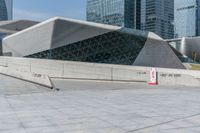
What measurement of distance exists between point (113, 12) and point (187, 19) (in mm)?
44053

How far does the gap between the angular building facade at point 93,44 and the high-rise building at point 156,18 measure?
66475 mm

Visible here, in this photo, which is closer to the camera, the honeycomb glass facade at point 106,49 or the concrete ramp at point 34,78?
the concrete ramp at point 34,78

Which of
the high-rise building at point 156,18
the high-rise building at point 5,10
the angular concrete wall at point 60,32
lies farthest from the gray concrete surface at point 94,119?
the high-rise building at point 5,10

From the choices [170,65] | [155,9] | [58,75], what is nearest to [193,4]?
[155,9]

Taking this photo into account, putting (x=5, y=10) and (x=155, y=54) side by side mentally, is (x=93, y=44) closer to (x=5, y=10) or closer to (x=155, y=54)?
(x=155, y=54)

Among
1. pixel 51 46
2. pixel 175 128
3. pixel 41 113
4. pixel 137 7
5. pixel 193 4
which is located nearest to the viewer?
pixel 175 128

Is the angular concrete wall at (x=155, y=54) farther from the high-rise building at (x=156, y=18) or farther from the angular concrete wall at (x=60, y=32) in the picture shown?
the high-rise building at (x=156, y=18)

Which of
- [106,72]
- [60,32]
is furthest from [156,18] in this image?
[106,72]

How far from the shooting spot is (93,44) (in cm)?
3447

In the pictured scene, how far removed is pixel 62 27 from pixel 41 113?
80.6 ft

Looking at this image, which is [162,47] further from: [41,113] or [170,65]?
[41,113]

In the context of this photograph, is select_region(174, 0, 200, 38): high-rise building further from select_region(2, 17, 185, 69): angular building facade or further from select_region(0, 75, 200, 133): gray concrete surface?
select_region(0, 75, 200, 133): gray concrete surface

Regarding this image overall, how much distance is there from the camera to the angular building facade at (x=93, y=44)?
33.5 meters

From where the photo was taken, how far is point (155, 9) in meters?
106
